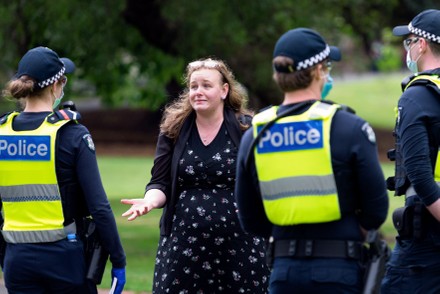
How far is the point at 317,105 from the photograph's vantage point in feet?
15.7

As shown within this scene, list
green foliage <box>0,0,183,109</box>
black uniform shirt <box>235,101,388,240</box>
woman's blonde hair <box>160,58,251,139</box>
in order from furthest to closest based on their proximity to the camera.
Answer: green foliage <box>0,0,183,109</box>, woman's blonde hair <box>160,58,251,139</box>, black uniform shirt <box>235,101,388,240</box>

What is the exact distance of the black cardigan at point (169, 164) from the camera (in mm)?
6484

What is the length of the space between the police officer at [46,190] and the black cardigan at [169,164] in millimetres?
701

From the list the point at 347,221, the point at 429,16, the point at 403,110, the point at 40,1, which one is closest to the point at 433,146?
the point at 403,110

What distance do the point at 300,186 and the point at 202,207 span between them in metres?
1.73

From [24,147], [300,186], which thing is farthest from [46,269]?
[300,186]

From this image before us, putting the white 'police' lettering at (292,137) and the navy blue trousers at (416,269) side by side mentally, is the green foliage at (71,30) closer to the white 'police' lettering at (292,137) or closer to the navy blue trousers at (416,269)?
the navy blue trousers at (416,269)

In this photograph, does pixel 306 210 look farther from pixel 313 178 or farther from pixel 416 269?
pixel 416 269

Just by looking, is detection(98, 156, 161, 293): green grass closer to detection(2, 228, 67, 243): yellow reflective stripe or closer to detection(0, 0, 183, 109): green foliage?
detection(0, 0, 183, 109): green foliage

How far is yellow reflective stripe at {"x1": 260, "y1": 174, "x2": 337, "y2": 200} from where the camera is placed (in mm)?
4730

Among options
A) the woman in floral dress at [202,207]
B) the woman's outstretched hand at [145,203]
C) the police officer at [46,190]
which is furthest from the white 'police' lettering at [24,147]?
the woman in floral dress at [202,207]

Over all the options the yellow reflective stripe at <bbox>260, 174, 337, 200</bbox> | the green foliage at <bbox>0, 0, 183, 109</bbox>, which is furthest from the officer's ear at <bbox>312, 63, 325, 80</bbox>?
the green foliage at <bbox>0, 0, 183, 109</bbox>

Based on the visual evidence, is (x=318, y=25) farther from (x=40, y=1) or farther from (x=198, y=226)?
(x=198, y=226)

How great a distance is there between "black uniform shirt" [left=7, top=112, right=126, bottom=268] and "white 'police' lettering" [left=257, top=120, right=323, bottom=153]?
1.22m
